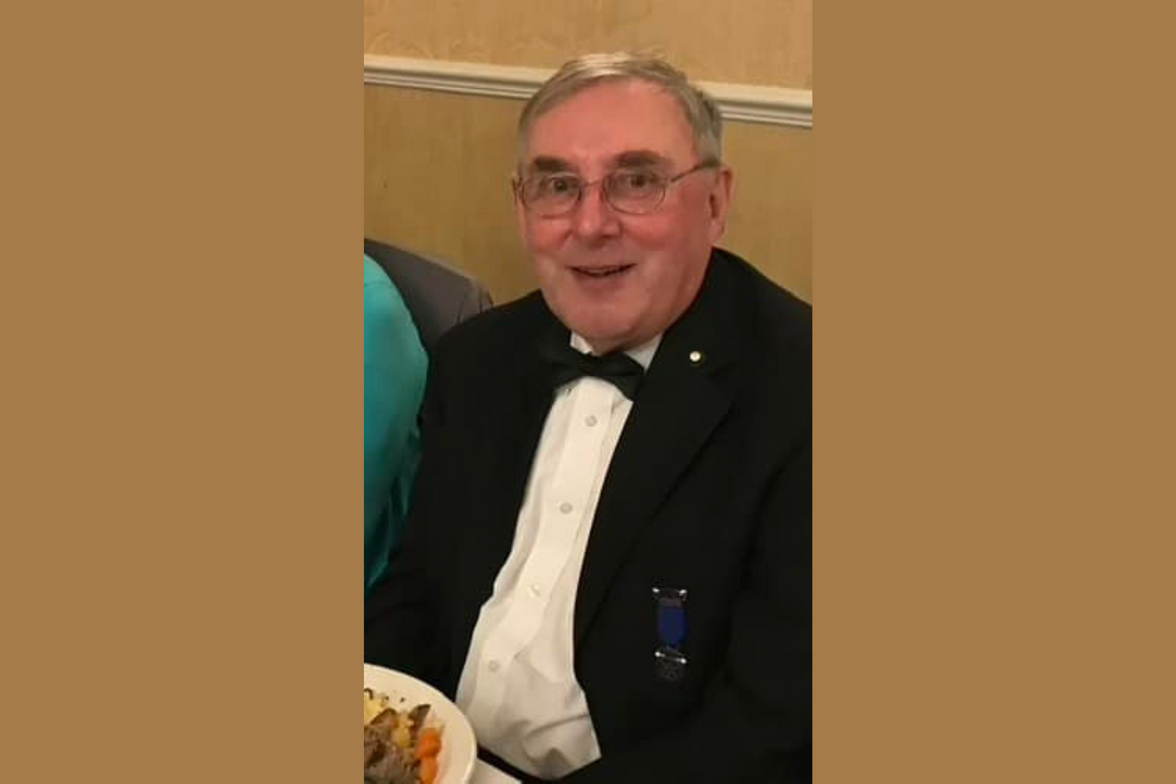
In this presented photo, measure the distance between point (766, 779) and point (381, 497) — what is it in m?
0.74

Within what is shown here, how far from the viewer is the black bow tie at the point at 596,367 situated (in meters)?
1.47

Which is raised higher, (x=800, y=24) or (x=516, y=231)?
(x=800, y=24)

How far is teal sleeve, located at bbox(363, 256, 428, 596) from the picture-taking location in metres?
1.73

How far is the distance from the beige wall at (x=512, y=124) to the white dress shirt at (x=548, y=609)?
613mm

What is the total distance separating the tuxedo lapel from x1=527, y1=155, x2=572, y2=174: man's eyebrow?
25 centimetres

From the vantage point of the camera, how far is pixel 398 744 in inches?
43.6

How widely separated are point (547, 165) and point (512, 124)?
0.93m

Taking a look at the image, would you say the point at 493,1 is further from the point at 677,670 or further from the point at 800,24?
the point at 677,670

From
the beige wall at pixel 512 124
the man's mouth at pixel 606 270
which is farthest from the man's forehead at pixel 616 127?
the beige wall at pixel 512 124

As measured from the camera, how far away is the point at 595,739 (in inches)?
55.0

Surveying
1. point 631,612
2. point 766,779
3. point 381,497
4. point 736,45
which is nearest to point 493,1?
point 736,45

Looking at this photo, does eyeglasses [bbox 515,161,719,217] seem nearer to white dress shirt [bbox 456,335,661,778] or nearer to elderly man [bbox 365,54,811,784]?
elderly man [bbox 365,54,811,784]

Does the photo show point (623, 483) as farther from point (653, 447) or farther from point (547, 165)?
point (547, 165)

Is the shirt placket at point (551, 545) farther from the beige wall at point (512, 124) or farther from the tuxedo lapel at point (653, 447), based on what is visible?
the beige wall at point (512, 124)
